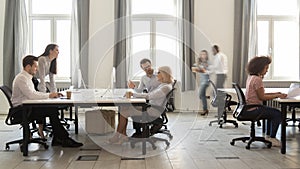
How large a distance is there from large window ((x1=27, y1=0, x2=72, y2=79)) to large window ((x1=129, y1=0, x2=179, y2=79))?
57.0 inches

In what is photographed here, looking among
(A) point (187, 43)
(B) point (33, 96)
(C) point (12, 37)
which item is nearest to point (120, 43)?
(A) point (187, 43)

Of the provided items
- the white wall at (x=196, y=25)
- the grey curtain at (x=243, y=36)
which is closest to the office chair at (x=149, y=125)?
the white wall at (x=196, y=25)

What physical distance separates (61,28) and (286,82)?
5.05 metres

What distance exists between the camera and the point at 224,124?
7488 millimetres

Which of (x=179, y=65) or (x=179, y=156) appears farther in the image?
(x=179, y=65)

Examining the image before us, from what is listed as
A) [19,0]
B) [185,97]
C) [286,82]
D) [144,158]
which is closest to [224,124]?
[185,97]

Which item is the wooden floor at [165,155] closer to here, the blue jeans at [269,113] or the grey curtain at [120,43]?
the blue jeans at [269,113]

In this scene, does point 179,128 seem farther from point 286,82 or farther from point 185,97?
point 286,82

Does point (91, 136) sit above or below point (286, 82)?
below

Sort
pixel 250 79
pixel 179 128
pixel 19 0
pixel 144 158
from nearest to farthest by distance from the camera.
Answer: pixel 144 158
pixel 250 79
pixel 179 128
pixel 19 0

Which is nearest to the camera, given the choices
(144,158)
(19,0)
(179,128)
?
(144,158)

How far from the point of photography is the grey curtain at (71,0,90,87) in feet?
29.0

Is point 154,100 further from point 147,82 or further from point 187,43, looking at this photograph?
point 187,43

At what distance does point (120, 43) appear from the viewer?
29.0 feet
